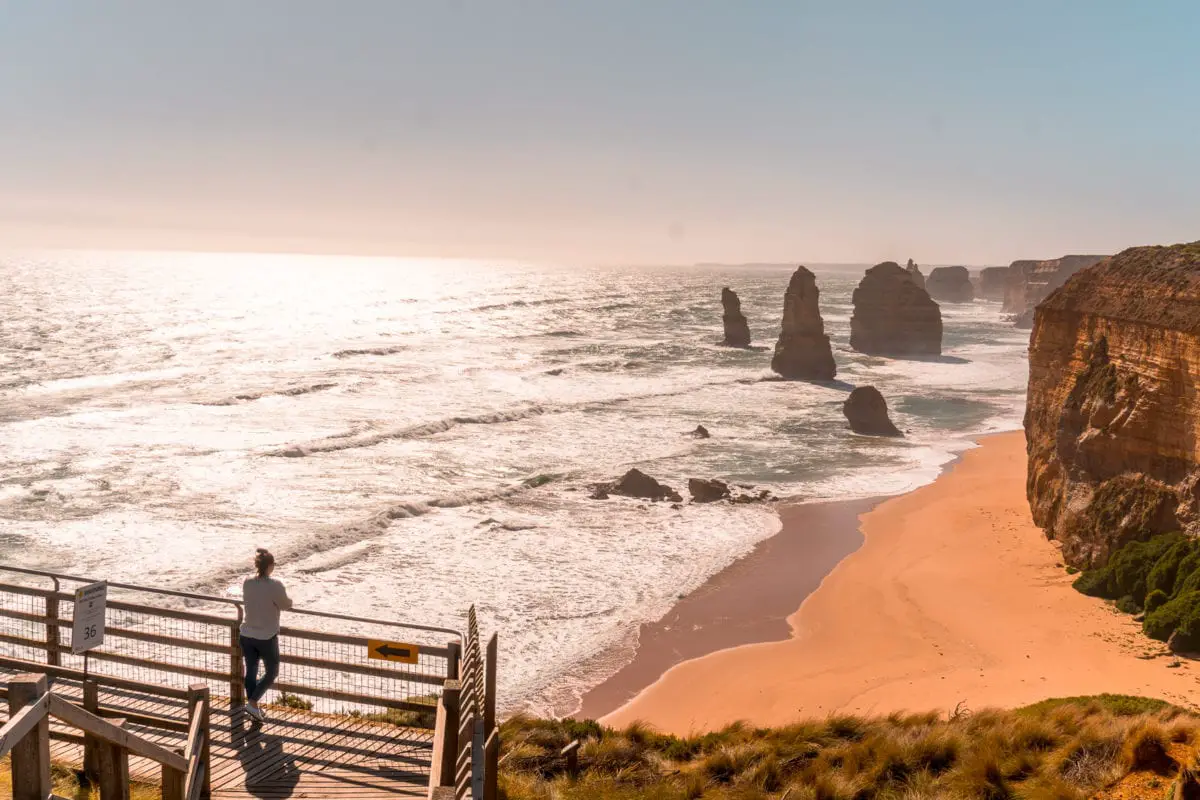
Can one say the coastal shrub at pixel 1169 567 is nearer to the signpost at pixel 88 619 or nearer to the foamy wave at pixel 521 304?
the signpost at pixel 88 619

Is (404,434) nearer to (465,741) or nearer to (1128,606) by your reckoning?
(1128,606)

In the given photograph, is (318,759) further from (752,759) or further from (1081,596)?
(1081,596)

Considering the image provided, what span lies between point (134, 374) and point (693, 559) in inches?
2245

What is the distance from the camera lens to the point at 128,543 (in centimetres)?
2919

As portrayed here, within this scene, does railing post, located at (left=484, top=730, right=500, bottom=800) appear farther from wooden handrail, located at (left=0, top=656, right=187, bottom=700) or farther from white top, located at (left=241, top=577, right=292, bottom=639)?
white top, located at (left=241, top=577, right=292, bottom=639)

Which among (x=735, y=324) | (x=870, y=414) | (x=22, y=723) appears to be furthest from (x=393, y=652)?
(x=735, y=324)

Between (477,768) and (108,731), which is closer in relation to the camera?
(108,731)

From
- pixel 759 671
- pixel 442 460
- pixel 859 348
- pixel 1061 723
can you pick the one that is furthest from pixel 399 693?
pixel 859 348

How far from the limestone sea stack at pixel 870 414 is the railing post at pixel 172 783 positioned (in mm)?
47260

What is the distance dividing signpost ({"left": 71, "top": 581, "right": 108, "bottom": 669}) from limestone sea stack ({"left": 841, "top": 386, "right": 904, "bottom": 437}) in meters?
45.6

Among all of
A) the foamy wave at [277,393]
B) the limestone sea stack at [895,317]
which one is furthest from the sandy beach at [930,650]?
the limestone sea stack at [895,317]

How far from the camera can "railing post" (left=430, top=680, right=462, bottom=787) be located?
22.7ft

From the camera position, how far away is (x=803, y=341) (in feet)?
246

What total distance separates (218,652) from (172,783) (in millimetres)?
4799
